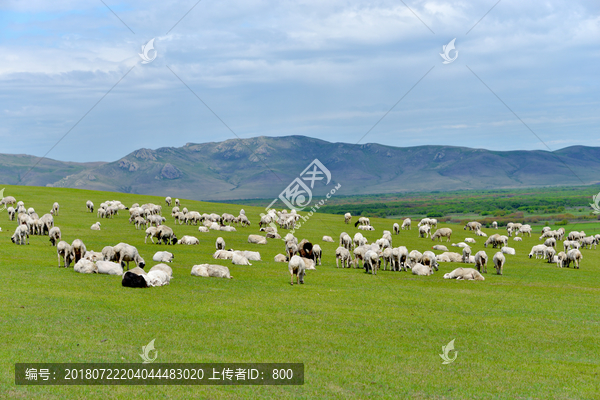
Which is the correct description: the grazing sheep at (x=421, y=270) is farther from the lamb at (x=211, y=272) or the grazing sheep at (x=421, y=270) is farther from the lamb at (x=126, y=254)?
the lamb at (x=126, y=254)

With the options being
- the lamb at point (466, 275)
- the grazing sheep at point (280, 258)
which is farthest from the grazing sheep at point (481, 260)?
the grazing sheep at point (280, 258)

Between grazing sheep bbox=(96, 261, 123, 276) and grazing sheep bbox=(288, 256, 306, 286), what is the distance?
Result: 27.1 feet

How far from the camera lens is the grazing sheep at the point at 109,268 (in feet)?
78.8

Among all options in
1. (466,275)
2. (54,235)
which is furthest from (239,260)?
(466,275)

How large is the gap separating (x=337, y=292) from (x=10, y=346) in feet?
46.6

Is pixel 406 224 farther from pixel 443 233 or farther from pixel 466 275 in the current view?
pixel 466 275

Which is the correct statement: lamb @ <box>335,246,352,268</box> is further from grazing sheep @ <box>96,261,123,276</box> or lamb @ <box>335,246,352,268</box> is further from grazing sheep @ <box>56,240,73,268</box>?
grazing sheep @ <box>56,240,73,268</box>

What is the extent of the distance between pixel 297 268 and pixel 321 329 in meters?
9.36

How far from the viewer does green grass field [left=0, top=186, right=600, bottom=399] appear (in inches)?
447

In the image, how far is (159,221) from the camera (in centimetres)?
4906

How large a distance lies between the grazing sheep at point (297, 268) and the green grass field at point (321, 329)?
0.88 meters

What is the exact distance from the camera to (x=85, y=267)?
78.5 feet

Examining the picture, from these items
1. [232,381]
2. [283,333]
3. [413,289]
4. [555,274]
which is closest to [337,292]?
[413,289]

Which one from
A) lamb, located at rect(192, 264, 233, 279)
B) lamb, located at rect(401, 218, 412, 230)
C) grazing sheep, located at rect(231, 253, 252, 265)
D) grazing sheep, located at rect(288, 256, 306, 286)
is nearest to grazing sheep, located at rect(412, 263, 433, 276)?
grazing sheep, located at rect(288, 256, 306, 286)
